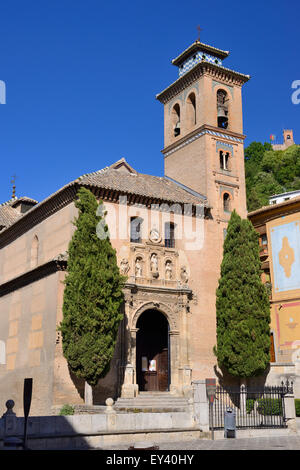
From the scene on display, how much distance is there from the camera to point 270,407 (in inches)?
752

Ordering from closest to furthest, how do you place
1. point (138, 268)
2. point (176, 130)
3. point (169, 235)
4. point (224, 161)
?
1. point (138, 268)
2. point (169, 235)
3. point (224, 161)
4. point (176, 130)

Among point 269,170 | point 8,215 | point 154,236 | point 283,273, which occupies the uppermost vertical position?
point 269,170

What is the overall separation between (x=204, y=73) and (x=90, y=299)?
604 inches

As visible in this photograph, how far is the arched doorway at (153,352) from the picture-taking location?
24.2m

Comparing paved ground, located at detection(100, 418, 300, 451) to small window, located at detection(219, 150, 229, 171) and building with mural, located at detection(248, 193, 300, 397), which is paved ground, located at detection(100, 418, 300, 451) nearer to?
building with mural, located at detection(248, 193, 300, 397)

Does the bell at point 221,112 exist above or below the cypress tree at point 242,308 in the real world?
above

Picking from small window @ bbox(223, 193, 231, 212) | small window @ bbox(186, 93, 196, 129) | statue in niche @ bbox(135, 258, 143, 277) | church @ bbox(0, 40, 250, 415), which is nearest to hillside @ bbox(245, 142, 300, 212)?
small window @ bbox(186, 93, 196, 129)

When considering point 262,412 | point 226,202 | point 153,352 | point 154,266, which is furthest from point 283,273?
point 262,412

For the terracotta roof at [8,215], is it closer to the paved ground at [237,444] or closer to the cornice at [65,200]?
the cornice at [65,200]

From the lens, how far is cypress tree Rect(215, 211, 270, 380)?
2330cm

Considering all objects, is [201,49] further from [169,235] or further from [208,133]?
[169,235]

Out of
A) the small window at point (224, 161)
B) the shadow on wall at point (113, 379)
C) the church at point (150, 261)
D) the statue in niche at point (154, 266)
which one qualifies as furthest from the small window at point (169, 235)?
the small window at point (224, 161)

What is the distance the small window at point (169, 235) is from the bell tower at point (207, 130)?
2.60m
